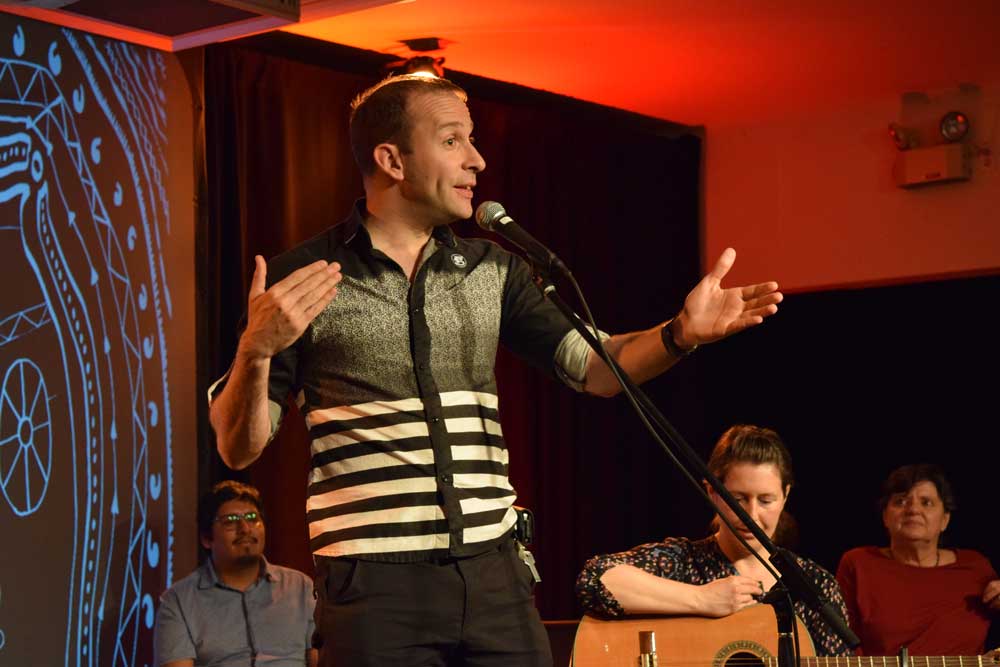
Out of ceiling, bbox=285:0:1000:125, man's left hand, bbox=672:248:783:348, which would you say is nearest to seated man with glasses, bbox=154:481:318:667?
ceiling, bbox=285:0:1000:125

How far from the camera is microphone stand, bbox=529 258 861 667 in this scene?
2.00 meters

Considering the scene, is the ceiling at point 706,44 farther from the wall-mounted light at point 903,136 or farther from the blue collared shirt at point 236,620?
the blue collared shirt at point 236,620

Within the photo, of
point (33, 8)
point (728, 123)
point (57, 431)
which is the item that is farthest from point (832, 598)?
point (728, 123)

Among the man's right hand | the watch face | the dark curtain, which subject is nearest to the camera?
the man's right hand

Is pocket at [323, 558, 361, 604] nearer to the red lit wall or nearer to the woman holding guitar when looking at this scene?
the woman holding guitar

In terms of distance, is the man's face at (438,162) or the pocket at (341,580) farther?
the man's face at (438,162)

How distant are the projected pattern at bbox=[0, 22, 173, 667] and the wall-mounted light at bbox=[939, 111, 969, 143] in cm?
367

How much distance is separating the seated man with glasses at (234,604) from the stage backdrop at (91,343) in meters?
0.17

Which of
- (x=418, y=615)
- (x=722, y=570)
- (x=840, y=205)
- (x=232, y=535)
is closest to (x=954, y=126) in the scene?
(x=840, y=205)

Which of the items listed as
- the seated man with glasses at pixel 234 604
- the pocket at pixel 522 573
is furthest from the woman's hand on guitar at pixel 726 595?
the seated man with glasses at pixel 234 604

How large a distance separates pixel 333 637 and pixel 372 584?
10cm

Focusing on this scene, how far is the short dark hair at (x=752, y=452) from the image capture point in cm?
378

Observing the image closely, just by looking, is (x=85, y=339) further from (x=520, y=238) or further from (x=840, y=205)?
(x=840, y=205)

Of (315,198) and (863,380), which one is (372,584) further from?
(863,380)
